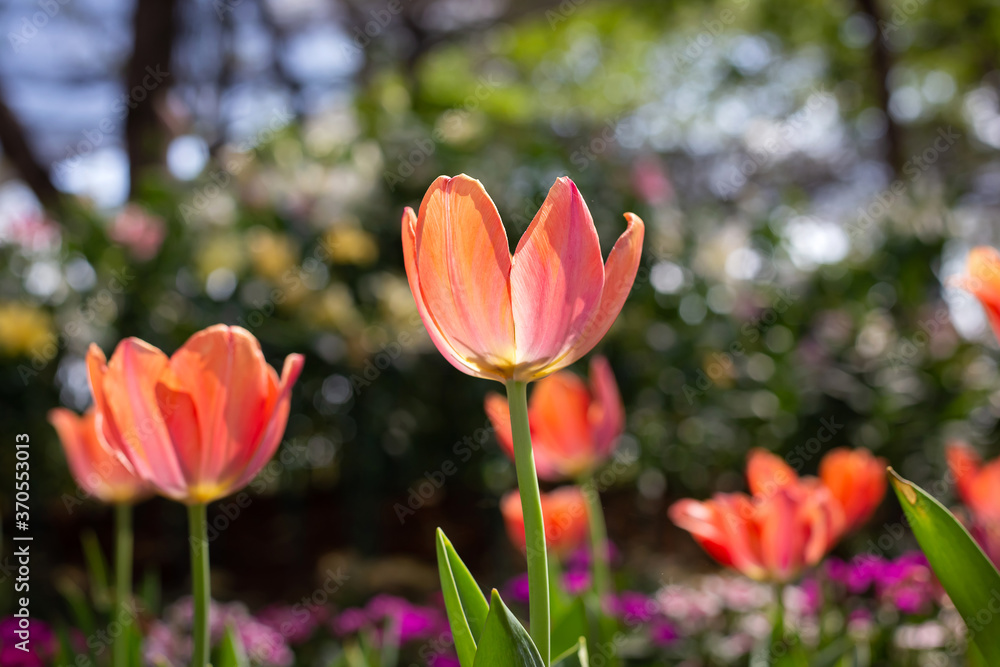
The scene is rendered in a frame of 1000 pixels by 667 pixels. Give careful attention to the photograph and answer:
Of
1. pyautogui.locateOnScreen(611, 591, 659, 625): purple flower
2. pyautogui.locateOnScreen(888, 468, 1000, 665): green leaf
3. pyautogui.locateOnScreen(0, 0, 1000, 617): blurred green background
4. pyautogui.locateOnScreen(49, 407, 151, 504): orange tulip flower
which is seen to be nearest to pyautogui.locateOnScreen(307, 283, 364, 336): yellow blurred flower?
pyautogui.locateOnScreen(0, 0, 1000, 617): blurred green background

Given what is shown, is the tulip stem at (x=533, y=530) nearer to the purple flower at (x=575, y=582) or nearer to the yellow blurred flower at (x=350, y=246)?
the purple flower at (x=575, y=582)

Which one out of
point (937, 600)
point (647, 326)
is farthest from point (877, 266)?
point (937, 600)

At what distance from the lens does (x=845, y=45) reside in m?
9.60

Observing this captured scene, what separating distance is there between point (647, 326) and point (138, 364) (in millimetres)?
2272

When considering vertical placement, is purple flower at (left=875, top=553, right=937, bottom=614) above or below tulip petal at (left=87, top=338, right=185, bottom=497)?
below

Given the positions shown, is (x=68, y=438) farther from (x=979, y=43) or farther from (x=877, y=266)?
(x=979, y=43)

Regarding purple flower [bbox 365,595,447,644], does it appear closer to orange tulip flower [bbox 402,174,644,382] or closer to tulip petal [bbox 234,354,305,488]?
tulip petal [bbox 234,354,305,488]

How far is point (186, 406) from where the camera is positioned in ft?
1.94

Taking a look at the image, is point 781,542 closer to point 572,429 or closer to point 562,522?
point 572,429

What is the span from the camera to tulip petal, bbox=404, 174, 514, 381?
1.59ft

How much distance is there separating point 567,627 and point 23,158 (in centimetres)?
504

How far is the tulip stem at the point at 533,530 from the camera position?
1.49ft

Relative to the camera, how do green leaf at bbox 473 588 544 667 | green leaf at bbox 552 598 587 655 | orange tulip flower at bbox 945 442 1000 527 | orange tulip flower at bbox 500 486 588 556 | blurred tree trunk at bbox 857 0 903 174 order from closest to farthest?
green leaf at bbox 473 588 544 667 → green leaf at bbox 552 598 587 655 → orange tulip flower at bbox 945 442 1000 527 → orange tulip flower at bbox 500 486 588 556 → blurred tree trunk at bbox 857 0 903 174

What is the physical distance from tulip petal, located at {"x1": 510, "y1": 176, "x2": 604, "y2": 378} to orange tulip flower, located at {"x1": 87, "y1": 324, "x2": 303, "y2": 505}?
0.73 ft
